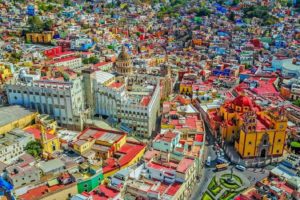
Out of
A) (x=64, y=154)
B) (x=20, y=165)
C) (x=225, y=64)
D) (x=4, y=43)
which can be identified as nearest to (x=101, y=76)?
(x=64, y=154)

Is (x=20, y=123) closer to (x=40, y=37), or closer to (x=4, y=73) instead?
(x=4, y=73)

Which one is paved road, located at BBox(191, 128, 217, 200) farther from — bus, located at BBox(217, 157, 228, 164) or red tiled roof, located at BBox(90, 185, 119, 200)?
red tiled roof, located at BBox(90, 185, 119, 200)

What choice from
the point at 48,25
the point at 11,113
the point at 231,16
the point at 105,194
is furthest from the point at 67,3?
the point at 105,194

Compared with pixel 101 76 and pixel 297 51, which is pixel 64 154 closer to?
pixel 101 76

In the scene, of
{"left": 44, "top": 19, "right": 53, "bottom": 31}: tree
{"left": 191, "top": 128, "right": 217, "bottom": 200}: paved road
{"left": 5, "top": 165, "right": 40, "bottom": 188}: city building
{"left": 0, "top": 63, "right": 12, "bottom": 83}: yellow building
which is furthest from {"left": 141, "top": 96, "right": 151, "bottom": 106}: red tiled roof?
{"left": 44, "top": 19, "right": 53, "bottom": 31}: tree

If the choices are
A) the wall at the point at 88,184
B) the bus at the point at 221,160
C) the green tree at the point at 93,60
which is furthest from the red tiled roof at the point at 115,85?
the green tree at the point at 93,60

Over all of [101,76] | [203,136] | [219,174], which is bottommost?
[219,174]

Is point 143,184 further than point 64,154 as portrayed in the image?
No
